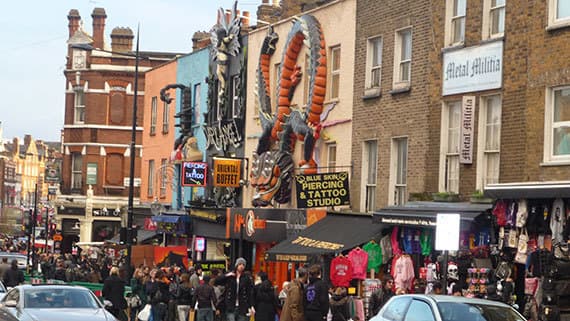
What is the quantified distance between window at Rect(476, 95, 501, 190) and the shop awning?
2.19 metres

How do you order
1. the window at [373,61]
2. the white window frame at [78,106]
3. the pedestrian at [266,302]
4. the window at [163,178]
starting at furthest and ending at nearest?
the white window frame at [78,106] < the window at [163,178] < the window at [373,61] < the pedestrian at [266,302]

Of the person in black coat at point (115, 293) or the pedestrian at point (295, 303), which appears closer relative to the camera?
the pedestrian at point (295, 303)

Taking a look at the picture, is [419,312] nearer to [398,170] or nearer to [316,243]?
[316,243]

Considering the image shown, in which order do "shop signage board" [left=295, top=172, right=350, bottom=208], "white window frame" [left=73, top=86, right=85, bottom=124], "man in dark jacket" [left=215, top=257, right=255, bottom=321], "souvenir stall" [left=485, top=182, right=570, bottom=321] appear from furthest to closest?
"white window frame" [left=73, top=86, right=85, bottom=124] → "shop signage board" [left=295, top=172, right=350, bottom=208] → "man in dark jacket" [left=215, top=257, right=255, bottom=321] → "souvenir stall" [left=485, top=182, right=570, bottom=321]

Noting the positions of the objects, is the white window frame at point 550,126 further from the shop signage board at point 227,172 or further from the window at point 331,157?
the shop signage board at point 227,172

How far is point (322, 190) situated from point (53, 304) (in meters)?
11.0

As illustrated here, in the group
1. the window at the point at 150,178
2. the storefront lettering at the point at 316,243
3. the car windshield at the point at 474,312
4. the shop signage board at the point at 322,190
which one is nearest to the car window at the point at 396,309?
the car windshield at the point at 474,312

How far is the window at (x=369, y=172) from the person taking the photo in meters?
32.4

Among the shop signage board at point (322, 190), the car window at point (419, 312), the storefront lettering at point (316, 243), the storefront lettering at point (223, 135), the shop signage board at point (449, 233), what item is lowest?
the car window at point (419, 312)

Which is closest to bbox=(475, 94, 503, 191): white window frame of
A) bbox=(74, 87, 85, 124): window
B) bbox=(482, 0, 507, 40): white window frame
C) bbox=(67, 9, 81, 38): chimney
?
bbox=(482, 0, 507, 40): white window frame

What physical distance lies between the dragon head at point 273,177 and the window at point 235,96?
170 inches

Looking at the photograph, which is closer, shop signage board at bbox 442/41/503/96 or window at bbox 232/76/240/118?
shop signage board at bbox 442/41/503/96

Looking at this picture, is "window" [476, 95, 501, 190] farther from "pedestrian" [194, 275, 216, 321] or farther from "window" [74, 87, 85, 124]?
"window" [74, 87, 85, 124]

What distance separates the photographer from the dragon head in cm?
3694
